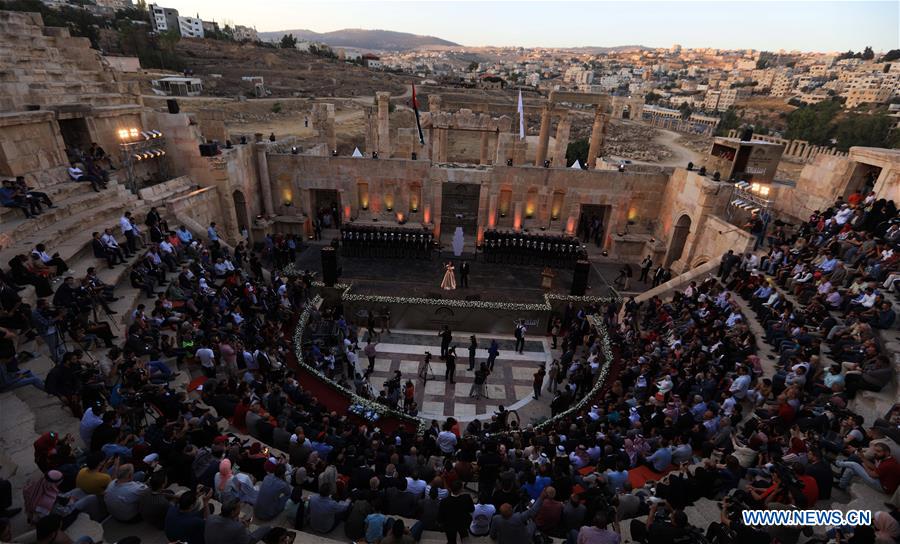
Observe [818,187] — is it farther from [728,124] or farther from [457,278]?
[728,124]

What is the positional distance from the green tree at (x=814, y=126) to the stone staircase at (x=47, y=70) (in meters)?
79.3

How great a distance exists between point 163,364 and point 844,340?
1767 centimetres

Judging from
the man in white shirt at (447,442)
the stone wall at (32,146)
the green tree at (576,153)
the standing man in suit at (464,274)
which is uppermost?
the stone wall at (32,146)

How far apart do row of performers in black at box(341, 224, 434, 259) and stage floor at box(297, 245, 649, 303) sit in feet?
1.33

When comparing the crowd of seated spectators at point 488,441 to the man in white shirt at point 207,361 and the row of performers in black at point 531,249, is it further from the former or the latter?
the row of performers in black at point 531,249

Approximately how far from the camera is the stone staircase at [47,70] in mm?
18859

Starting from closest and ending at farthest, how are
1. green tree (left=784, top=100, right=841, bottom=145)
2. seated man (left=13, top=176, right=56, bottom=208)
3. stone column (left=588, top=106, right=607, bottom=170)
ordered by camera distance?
seated man (left=13, top=176, right=56, bottom=208) → stone column (left=588, top=106, right=607, bottom=170) → green tree (left=784, top=100, right=841, bottom=145)

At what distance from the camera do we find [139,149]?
21.5 metres

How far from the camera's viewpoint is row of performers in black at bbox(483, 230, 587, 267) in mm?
24062

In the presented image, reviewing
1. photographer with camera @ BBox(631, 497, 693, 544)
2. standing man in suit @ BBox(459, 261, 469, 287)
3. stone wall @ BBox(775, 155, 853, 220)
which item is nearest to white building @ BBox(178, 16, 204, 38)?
standing man in suit @ BBox(459, 261, 469, 287)

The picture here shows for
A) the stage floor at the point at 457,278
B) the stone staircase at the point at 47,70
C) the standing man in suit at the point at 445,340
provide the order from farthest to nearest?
the stage floor at the point at 457,278, the stone staircase at the point at 47,70, the standing man in suit at the point at 445,340

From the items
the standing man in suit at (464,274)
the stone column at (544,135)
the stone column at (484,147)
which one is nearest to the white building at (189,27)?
the stone column at (484,147)

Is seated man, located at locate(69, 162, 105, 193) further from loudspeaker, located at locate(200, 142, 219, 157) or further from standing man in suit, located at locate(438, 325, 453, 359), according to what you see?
standing man in suit, located at locate(438, 325, 453, 359)

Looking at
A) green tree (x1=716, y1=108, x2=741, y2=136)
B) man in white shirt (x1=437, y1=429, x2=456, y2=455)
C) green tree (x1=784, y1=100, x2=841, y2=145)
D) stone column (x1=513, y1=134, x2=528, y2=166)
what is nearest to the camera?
man in white shirt (x1=437, y1=429, x2=456, y2=455)
